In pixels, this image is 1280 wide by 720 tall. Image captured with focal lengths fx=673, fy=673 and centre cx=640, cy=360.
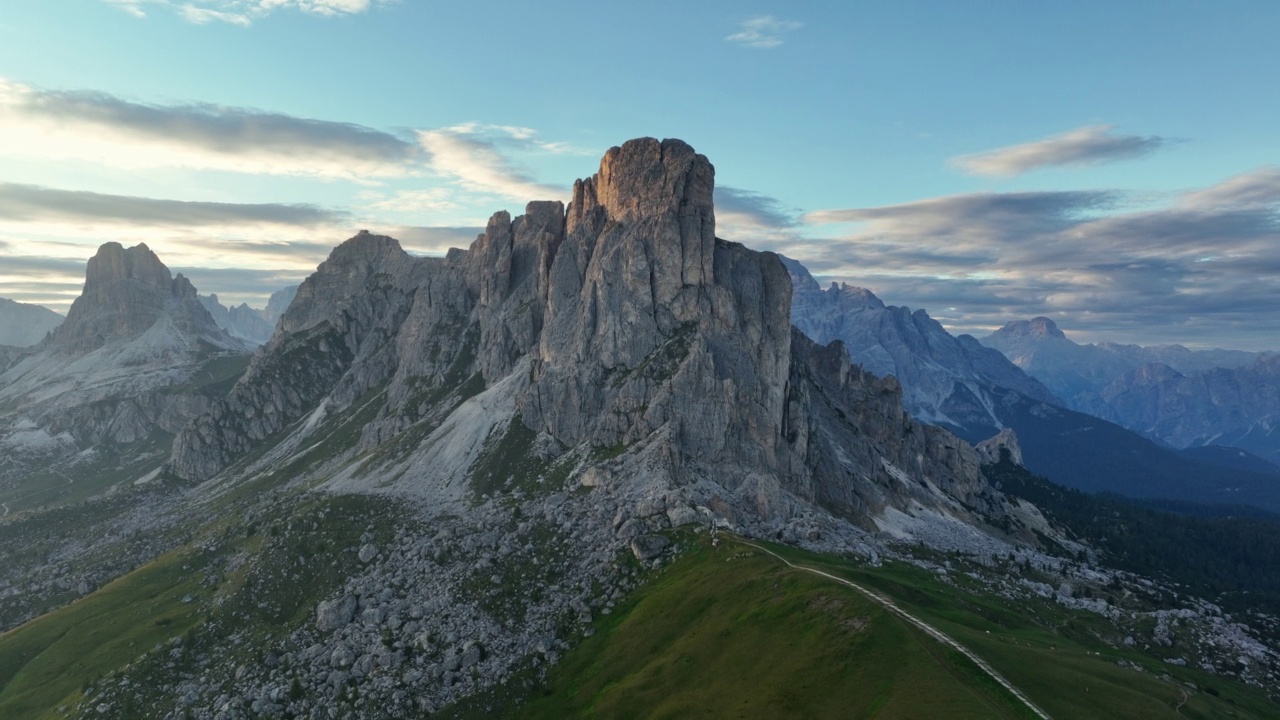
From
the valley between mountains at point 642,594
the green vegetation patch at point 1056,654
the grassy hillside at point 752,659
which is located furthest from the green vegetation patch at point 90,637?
the green vegetation patch at point 1056,654

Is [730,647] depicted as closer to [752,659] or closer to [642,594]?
[752,659]

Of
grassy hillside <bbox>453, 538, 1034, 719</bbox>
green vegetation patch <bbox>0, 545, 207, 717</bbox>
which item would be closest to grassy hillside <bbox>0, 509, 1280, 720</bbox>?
grassy hillside <bbox>453, 538, 1034, 719</bbox>

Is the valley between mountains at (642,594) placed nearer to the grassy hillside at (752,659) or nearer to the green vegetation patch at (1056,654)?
the grassy hillside at (752,659)

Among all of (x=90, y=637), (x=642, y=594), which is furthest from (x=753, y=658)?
(x=90, y=637)

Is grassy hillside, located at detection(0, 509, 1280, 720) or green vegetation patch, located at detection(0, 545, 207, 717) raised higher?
grassy hillside, located at detection(0, 509, 1280, 720)

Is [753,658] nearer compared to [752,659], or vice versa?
[752,659]

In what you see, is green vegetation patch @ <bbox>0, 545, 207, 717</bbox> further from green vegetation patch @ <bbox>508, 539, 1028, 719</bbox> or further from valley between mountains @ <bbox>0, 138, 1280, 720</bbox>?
green vegetation patch @ <bbox>508, 539, 1028, 719</bbox>

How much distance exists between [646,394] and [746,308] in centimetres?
3889

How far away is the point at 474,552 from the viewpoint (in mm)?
142250

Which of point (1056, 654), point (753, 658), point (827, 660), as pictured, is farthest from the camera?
point (1056, 654)

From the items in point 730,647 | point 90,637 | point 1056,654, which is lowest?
point 90,637

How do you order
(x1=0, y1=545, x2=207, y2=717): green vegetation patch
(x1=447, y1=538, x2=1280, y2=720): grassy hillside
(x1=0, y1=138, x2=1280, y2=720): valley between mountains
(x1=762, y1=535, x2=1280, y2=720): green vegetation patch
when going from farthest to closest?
(x1=0, y1=545, x2=207, y2=717): green vegetation patch
(x1=0, y1=138, x2=1280, y2=720): valley between mountains
(x1=762, y1=535, x2=1280, y2=720): green vegetation patch
(x1=447, y1=538, x2=1280, y2=720): grassy hillside

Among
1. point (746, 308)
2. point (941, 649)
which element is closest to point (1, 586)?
point (746, 308)

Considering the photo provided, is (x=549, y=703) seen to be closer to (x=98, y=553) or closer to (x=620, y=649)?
(x=620, y=649)
